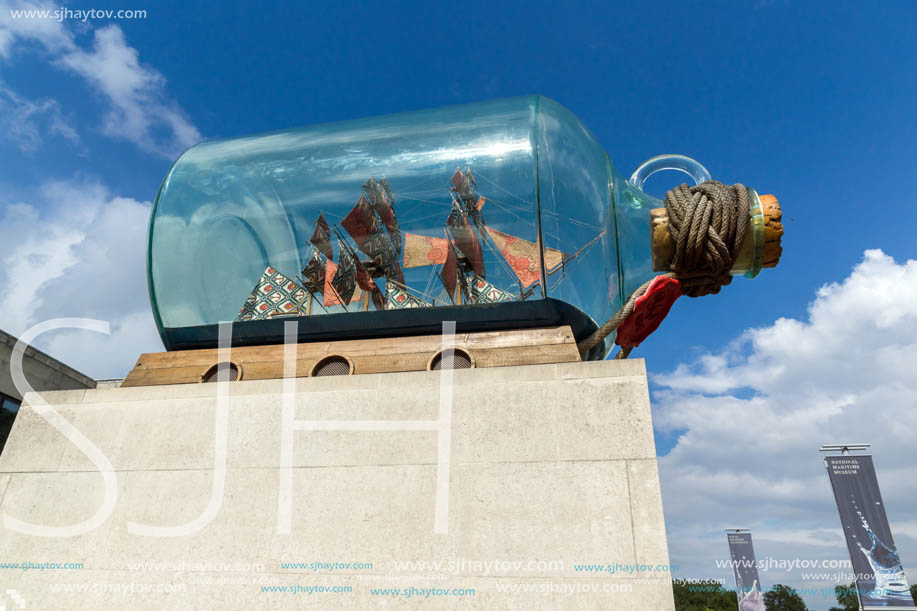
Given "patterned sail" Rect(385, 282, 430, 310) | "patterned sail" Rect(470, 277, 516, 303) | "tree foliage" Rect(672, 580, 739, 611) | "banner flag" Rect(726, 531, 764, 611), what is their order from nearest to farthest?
"patterned sail" Rect(470, 277, 516, 303)
"patterned sail" Rect(385, 282, 430, 310)
"banner flag" Rect(726, 531, 764, 611)
"tree foliage" Rect(672, 580, 739, 611)

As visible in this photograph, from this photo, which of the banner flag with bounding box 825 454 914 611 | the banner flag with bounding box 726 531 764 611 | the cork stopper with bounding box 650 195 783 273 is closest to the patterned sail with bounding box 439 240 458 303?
the cork stopper with bounding box 650 195 783 273

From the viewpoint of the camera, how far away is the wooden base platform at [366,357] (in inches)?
100

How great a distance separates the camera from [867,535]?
30.1ft

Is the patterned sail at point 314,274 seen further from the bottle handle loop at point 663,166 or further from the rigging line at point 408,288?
the bottle handle loop at point 663,166

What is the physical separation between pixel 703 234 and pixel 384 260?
170cm

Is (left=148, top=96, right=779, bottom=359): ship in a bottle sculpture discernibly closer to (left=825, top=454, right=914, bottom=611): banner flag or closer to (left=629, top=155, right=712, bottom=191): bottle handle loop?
(left=629, top=155, right=712, bottom=191): bottle handle loop

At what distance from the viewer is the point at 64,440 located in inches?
102

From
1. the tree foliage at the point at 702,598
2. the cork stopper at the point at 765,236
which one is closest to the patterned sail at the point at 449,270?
the cork stopper at the point at 765,236

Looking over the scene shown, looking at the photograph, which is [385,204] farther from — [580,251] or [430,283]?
[580,251]

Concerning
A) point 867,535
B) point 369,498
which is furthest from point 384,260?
point 867,535

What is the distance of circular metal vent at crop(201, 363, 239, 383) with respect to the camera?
9.12ft

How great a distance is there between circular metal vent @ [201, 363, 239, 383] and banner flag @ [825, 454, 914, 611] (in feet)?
33.3

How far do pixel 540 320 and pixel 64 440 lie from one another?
236 cm

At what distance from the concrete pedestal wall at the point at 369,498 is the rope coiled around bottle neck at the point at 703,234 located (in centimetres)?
76
